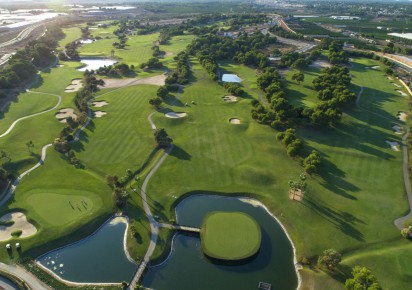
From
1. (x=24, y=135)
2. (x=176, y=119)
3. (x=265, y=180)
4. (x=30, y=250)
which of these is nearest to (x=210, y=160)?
(x=265, y=180)

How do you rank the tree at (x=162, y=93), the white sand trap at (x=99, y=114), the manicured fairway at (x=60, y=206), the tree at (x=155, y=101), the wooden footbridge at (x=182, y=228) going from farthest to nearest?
the tree at (x=162, y=93)
the tree at (x=155, y=101)
the white sand trap at (x=99, y=114)
the manicured fairway at (x=60, y=206)
the wooden footbridge at (x=182, y=228)

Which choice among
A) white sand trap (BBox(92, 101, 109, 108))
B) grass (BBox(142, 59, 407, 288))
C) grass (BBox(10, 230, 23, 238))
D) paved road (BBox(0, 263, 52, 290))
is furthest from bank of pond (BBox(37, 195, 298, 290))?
white sand trap (BBox(92, 101, 109, 108))

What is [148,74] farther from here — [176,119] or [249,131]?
[249,131]

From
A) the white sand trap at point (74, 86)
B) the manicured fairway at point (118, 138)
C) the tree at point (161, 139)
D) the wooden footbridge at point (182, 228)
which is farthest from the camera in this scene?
the white sand trap at point (74, 86)

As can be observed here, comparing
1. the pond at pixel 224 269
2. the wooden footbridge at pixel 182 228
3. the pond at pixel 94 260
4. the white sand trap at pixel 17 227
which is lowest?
the pond at pixel 224 269

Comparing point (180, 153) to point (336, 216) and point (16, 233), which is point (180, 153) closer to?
point (16, 233)

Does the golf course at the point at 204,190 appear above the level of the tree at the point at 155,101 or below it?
below

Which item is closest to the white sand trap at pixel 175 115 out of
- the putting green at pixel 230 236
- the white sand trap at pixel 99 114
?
the white sand trap at pixel 99 114

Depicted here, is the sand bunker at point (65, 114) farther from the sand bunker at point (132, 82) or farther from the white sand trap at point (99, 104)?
the sand bunker at point (132, 82)
